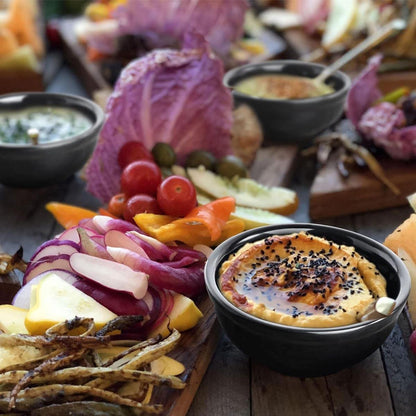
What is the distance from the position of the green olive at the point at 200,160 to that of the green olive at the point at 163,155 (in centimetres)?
8

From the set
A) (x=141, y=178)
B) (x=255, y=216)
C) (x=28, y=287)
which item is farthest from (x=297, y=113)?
(x=28, y=287)

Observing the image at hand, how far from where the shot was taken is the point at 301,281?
176cm

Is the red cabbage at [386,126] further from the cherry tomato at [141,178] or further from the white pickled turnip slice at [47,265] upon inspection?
the white pickled turnip slice at [47,265]

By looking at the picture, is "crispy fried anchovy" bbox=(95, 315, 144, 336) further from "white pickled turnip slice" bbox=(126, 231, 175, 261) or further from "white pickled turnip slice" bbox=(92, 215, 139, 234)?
"white pickled turnip slice" bbox=(92, 215, 139, 234)

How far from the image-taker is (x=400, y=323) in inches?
78.6

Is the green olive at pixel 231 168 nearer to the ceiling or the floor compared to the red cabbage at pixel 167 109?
nearer to the floor

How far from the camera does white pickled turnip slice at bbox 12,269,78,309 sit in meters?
1.89

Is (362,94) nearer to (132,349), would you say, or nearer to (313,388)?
(313,388)

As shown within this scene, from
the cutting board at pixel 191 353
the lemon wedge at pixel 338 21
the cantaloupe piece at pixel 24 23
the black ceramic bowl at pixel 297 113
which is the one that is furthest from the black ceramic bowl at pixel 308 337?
the cantaloupe piece at pixel 24 23

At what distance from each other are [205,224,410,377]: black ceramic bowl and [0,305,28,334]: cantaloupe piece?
50 centimetres

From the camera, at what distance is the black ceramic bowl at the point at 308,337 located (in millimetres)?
1580

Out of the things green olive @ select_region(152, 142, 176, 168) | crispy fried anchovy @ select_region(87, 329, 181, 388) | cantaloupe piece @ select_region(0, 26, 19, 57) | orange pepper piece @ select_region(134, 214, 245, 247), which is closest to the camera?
crispy fried anchovy @ select_region(87, 329, 181, 388)

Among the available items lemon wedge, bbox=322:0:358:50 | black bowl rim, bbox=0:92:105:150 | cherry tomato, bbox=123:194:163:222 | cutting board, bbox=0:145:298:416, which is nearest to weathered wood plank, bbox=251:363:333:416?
cutting board, bbox=0:145:298:416

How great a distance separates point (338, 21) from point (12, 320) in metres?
3.31
